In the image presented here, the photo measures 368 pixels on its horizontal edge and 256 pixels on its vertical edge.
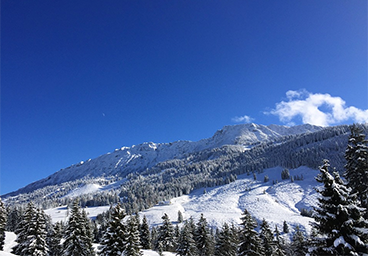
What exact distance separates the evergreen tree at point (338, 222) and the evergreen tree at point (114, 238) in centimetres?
2176

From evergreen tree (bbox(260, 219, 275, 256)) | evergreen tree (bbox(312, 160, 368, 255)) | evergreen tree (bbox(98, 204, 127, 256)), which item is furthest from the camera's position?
evergreen tree (bbox(260, 219, 275, 256))

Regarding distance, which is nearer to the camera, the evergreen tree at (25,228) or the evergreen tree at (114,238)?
the evergreen tree at (114,238)

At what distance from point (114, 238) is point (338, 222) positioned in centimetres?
2415

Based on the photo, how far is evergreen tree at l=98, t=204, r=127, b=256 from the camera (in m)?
27.1

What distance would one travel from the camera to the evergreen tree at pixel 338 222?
42.5ft

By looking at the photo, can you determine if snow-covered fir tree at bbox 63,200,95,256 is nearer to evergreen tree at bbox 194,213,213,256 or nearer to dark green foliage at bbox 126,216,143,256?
dark green foliage at bbox 126,216,143,256

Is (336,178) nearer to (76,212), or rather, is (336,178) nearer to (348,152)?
(348,152)

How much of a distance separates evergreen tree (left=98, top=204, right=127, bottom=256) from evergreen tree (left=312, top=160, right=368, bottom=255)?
71.4ft

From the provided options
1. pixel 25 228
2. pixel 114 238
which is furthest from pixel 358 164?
pixel 25 228

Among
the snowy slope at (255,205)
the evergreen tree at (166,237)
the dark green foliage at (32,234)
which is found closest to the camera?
the dark green foliage at (32,234)

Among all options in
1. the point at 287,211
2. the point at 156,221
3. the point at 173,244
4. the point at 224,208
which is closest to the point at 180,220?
the point at 156,221

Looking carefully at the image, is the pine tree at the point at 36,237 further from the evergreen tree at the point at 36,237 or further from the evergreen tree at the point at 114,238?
the evergreen tree at the point at 114,238

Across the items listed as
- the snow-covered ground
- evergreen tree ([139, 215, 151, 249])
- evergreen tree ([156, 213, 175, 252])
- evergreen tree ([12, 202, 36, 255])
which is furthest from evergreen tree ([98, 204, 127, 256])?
the snow-covered ground

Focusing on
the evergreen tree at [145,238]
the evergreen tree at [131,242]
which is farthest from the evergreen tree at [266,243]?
the evergreen tree at [145,238]
